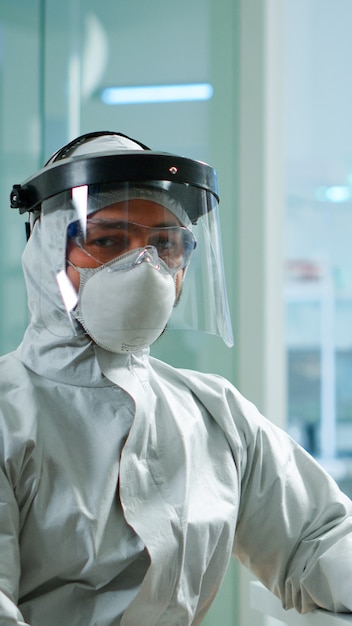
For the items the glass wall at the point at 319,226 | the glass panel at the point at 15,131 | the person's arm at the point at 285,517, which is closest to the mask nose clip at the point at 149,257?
the person's arm at the point at 285,517

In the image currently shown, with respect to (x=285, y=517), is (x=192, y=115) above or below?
above

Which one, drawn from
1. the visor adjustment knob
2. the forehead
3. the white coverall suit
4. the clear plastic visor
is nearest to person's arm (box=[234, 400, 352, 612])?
the white coverall suit

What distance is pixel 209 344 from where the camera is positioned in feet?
6.94

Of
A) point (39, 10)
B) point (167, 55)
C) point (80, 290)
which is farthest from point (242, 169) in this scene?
point (80, 290)

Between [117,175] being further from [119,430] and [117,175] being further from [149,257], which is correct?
[119,430]

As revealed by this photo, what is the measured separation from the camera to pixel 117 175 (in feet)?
3.83

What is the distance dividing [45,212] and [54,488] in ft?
1.28

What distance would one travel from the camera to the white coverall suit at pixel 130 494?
1127mm

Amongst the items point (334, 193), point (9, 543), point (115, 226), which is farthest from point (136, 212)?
point (334, 193)

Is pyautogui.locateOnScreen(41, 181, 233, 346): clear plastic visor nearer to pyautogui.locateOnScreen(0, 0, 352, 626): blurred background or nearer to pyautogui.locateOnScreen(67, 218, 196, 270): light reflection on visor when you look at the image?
pyautogui.locateOnScreen(67, 218, 196, 270): light reflection on visor

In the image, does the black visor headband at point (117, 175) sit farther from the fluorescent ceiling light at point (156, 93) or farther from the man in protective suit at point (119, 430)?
the fluorescent ceiling light at point (156, 93)

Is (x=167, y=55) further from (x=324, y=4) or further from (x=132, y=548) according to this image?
(x=324, y=4)

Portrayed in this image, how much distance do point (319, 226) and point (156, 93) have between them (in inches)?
112

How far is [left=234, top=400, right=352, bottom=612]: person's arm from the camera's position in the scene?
1327 millimetres
